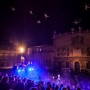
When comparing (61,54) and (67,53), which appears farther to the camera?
(61,54)

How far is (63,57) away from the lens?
44.8m

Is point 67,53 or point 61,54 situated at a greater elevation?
point 67,53

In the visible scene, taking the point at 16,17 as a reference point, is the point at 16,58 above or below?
below

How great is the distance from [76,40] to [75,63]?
419cm

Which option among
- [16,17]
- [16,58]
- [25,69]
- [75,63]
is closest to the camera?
[25,69]

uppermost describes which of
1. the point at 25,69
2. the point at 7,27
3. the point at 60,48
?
the point at 7,27

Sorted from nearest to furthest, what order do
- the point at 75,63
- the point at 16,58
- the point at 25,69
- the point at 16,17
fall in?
the point at 25,69
the point at 75,63
the point at 16,58
the point at 16,17

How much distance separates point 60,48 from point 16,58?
28.4 feet

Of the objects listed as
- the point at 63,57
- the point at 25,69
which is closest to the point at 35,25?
the point at 63,57

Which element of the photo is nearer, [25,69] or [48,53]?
[25,69]

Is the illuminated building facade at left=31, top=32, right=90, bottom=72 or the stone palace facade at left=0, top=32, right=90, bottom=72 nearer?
the illuminated building facade at left=31, top=32, right=90, bottom=72

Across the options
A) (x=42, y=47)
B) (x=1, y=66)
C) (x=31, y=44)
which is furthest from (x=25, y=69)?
(x=31, y=44)

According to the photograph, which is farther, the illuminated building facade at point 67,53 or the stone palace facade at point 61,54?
the stone palace facade at point 61,54

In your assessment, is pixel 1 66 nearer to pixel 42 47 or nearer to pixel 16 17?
pixel 42 47
